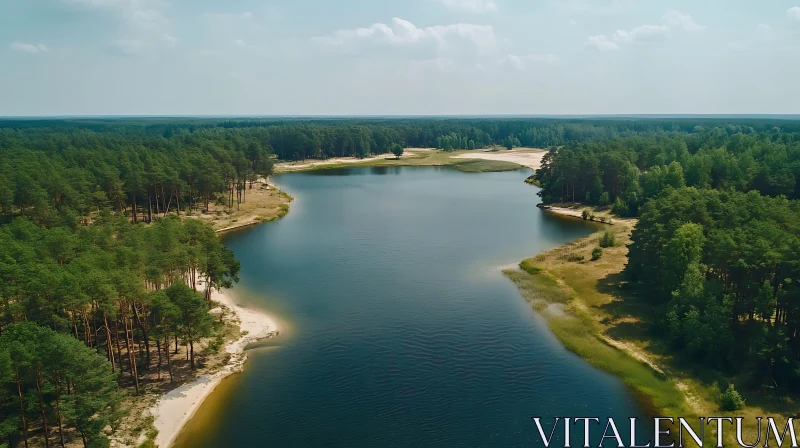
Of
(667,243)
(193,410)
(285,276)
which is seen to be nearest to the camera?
(193,410)

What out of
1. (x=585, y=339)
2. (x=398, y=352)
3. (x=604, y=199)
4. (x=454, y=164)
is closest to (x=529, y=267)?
(x=585, y=339)

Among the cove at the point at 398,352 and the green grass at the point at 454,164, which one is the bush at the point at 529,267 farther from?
the green grass at the point at 454,164

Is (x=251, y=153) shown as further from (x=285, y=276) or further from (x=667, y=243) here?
(x=667, y=243)

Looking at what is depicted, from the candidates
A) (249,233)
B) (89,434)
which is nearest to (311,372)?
(89,434)

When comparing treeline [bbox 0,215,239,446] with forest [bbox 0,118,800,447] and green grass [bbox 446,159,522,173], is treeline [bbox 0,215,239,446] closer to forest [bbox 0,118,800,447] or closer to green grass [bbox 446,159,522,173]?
forest [bbox 0,118,800,447]

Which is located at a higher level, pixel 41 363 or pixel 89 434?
pixel 41 363

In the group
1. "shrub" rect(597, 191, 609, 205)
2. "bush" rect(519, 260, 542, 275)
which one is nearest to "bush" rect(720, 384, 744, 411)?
"bush" rect(519, 260, 542, 275)
